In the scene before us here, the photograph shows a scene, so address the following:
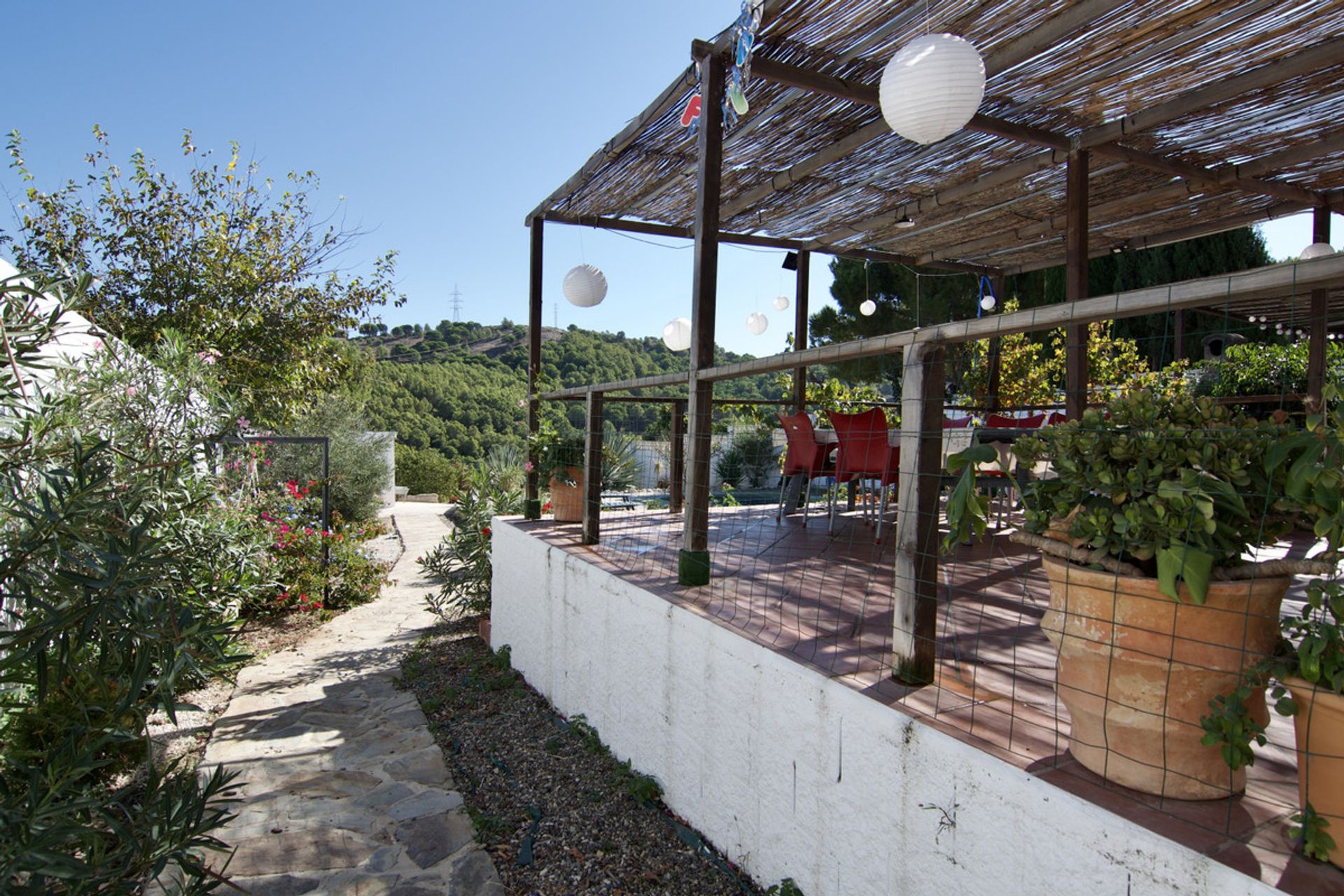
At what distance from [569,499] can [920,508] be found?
355 centimetres

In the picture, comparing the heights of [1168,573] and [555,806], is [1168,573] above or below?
above

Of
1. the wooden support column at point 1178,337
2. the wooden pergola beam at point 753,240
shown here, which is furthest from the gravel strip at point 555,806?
the wooden pergola beam at point 753,240

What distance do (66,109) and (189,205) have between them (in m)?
2.50

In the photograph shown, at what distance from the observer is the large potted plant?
116 centimetres

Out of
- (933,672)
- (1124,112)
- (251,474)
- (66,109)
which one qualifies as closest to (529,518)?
(251,474)

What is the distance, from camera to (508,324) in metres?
33.1

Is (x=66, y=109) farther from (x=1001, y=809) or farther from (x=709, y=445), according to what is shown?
(x=1001, y=809)

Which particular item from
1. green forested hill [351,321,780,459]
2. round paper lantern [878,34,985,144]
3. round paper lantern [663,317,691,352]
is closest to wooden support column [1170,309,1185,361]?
round paper lantern [878,34,985,144]

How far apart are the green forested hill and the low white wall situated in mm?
11942

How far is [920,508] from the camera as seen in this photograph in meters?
1.95

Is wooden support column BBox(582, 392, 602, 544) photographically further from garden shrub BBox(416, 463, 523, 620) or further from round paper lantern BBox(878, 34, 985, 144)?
round paper lantern BBox(878, 34, 985, 144)

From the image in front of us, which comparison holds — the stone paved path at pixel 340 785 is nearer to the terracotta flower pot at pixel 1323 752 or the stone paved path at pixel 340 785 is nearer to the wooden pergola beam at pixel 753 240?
the terracotta flower pot at pixel 1323 752

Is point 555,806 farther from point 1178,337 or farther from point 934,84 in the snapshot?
point 934,84

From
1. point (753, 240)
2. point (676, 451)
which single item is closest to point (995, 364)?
point (753, 240)
